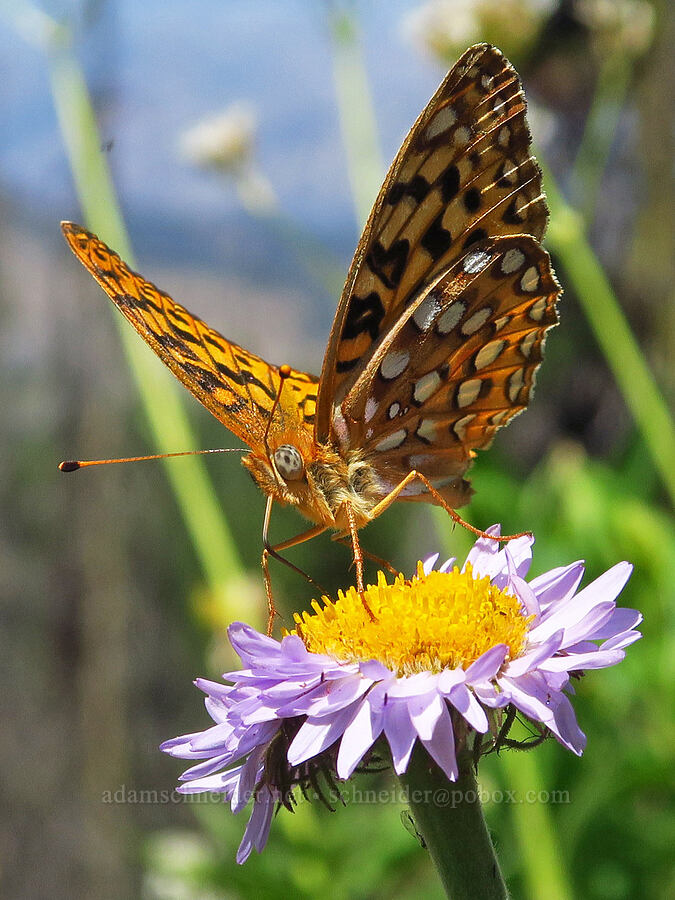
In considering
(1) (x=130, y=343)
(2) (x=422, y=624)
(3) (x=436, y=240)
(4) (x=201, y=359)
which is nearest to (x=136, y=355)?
(1) (x=130, y=343)

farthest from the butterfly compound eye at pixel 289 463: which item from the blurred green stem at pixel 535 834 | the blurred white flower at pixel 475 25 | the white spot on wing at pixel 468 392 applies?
the blurred white flower at pixel 475 25

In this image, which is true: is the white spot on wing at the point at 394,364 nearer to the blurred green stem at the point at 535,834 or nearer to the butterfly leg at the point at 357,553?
the butterfly leg at the point at 357,553

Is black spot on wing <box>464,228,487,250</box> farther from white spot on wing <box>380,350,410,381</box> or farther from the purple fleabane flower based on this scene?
the purple fleabane flower

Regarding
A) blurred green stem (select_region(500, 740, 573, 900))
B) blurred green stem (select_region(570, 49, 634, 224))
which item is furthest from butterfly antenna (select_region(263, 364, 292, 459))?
blurred green stem (select_region(570, 49, 634, 224))

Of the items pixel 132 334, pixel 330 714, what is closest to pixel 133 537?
pixel 132 334

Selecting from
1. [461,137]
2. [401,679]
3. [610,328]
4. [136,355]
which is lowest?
[401,679]

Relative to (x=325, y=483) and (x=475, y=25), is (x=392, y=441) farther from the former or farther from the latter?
(x=475, y=25)
